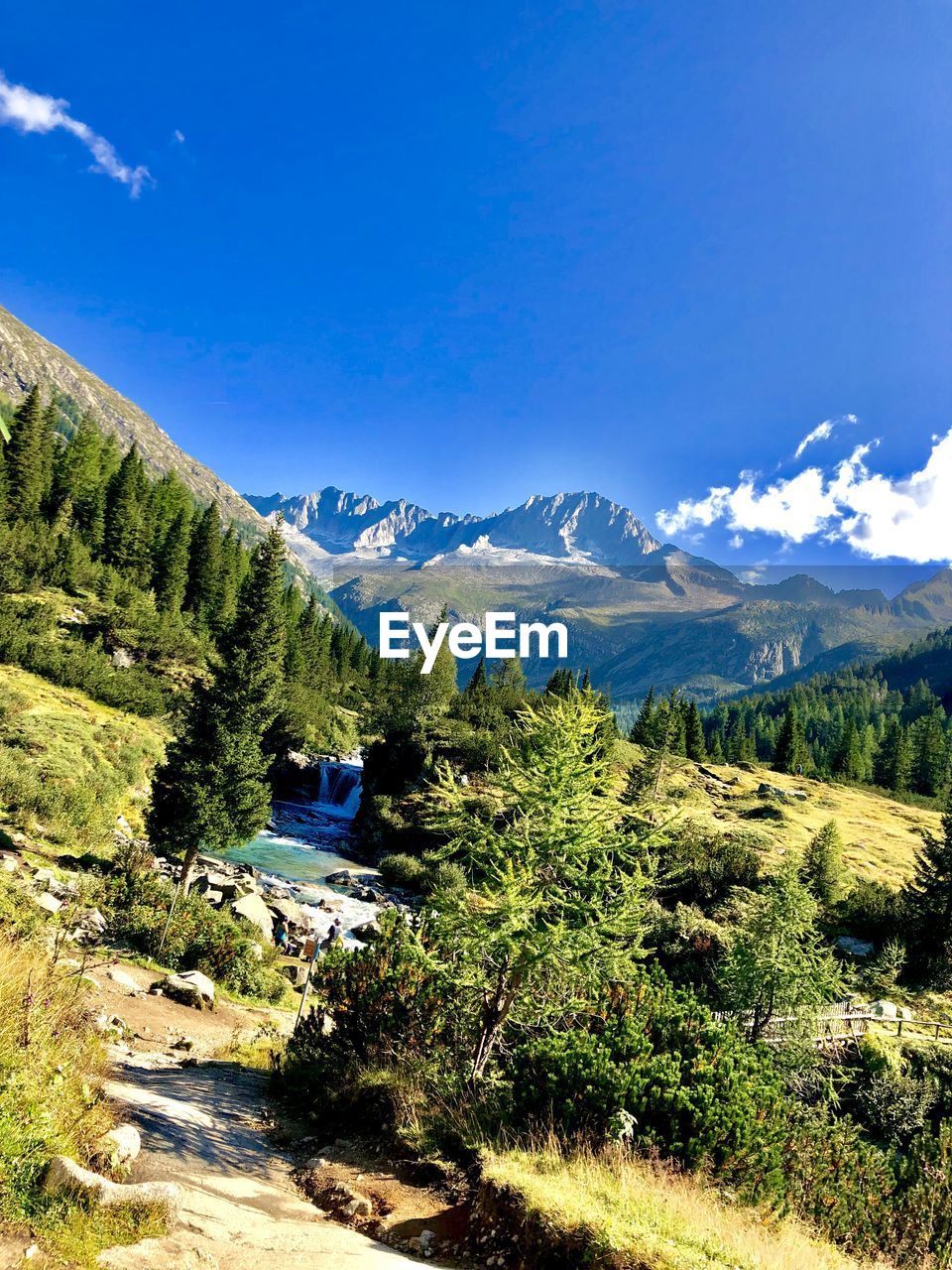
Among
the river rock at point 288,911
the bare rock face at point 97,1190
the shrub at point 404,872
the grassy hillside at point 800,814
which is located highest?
the bare rock face at point 97,1190

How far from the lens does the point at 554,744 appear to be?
10938mm

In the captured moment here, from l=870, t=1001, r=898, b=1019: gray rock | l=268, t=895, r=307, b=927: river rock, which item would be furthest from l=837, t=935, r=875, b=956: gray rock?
l=268, t=895, r=307, b=927: river rock

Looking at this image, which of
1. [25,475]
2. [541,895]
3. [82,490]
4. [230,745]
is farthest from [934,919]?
[82,490]

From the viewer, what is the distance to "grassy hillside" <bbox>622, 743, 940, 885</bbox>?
5197 cm

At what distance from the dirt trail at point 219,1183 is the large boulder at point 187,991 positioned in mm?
4736

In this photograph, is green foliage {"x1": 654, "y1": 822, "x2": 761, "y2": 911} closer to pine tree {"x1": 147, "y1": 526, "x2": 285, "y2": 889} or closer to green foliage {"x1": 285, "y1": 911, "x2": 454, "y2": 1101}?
pine tree {"x1": 147, "y1": 526, "x2": 285, "y2": 889}

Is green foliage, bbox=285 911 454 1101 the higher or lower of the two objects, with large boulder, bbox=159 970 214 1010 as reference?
higher

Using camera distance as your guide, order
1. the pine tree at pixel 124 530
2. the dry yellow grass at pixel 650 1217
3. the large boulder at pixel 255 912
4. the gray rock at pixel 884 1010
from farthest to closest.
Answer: the pine tree at pixel 124 530
the large boulder at pixel 255 912
the gray rock at pixel 884 1010
the dry yellow grass at pixel 650 1217

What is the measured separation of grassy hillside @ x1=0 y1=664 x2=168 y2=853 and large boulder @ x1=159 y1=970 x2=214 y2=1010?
9671 mm

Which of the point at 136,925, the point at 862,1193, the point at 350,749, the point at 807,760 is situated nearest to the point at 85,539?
the point at 350,749

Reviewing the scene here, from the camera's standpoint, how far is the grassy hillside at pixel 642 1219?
220 inches

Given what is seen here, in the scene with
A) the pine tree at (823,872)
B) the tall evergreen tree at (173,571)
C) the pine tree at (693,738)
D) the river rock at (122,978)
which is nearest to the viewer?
the river rock at (122,978)

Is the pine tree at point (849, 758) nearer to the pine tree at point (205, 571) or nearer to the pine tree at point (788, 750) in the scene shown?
the pine tree at point (788, 750)

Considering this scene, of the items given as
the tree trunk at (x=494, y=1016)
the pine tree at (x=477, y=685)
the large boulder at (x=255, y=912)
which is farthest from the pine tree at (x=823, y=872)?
the pine tree at (x=477, y=685)
